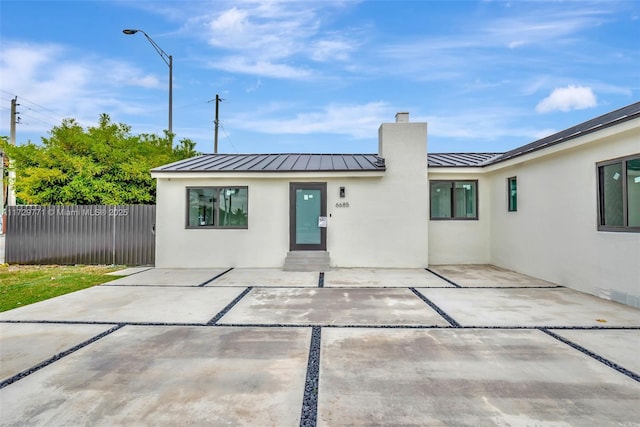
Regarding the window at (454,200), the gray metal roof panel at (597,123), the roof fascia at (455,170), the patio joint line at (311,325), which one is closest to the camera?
the patio joint line at (311,325)

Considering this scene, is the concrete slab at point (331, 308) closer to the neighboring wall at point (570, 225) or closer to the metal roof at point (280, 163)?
the neighboring wall at point (570, 225)

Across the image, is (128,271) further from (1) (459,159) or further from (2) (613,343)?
(1) (459,159)

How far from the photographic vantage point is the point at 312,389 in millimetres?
2342

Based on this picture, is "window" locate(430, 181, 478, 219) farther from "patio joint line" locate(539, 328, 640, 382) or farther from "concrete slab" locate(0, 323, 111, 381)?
"concrete slab" locate(0, 323, 111, 381)

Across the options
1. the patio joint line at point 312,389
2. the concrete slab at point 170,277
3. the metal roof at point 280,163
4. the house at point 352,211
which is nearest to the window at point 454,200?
the house at point 352,211

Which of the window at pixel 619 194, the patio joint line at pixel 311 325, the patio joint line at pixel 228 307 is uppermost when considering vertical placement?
the window at pixel 619 194

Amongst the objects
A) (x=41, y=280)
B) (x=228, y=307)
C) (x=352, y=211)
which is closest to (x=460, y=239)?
(x=352, y=211)

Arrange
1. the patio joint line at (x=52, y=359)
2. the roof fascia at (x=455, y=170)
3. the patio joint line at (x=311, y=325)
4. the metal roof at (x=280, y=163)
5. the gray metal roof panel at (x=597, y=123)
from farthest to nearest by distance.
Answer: the roof fascia at (x=455, y=170)
the metal roof at (x=280, y=163)
the gray metal roof panel at (x=597, y=123)
the patio joint line at (x=311, y=325)
the patio joint line at (x=52, y=359)

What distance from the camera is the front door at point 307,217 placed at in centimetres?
819

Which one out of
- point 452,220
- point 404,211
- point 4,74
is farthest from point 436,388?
point 4,74

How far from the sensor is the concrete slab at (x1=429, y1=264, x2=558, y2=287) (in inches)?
242

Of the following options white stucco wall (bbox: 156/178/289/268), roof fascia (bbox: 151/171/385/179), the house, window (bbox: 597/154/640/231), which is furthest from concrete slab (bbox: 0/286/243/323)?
window (bbox: 597/154/640/231)

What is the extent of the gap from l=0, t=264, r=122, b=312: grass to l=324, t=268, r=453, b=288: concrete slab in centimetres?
489

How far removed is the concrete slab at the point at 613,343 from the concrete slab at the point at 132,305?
14.2ft
